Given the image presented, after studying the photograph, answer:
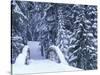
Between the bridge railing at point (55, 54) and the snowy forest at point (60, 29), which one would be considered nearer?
the snowy forest at point (60, 29)

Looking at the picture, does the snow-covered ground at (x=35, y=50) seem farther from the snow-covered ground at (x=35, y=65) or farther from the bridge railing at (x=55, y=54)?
the bridge railing at (x=55, y=54)

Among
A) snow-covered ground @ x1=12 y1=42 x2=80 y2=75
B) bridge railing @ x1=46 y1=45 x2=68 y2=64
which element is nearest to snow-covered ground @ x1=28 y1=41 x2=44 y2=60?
snow-covered ground @ x1=12 y1=42 x2=80 y2=75

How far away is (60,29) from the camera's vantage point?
2.23 meters

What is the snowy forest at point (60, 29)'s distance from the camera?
2.09 metres

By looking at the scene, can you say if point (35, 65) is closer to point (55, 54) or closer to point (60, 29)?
point (55, 54)

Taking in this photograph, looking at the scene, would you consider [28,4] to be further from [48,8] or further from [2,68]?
[2,68]

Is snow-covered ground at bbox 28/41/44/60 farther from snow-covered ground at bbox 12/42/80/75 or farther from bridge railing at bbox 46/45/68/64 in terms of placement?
bridge railing at bbox 46/45/68/64

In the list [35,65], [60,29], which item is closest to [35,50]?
[35,65]

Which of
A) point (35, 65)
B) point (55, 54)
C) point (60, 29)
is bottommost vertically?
point (35, 65)

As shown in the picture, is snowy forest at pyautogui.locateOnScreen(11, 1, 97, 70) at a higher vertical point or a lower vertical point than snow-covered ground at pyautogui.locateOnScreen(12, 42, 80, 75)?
higher

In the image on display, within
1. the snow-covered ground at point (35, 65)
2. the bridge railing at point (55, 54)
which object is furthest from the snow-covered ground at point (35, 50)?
the bridge railing at point (55, 54)

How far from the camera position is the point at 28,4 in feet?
6.97

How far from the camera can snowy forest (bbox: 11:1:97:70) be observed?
209 cm

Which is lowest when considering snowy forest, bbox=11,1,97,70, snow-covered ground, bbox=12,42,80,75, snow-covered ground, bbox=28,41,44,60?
snow-covered ground, bbox=12,42,80,75
